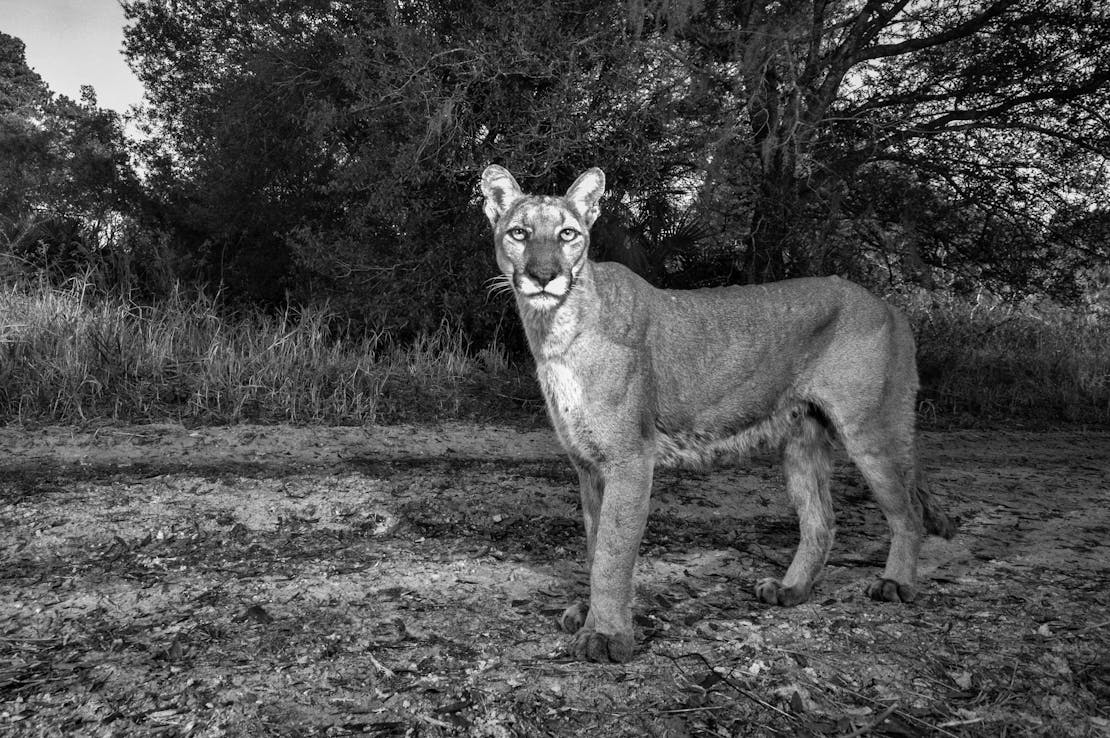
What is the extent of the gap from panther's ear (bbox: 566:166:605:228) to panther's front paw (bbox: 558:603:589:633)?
209cm

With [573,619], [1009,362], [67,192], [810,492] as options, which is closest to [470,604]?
[573,619]

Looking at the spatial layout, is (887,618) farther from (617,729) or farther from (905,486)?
(617,729)

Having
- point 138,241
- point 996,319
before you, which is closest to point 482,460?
point 138,241

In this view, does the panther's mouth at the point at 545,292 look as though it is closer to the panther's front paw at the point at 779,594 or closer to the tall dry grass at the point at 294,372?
the panther's front paw at the point at 779,594

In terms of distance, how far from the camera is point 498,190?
5.00 meters

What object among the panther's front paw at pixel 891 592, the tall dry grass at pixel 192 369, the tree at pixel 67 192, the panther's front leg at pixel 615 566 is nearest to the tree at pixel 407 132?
the tall dry grass at pixel 192 369

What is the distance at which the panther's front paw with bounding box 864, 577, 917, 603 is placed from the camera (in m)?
4.76

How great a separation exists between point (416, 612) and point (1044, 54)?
10.5m

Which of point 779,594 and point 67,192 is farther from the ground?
point 67,192

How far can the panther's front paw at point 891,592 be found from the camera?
4758 mm

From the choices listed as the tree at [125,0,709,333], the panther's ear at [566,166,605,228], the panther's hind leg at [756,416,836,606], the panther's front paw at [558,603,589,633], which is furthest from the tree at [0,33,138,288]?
the panther's hind leg at [756,416,836,606]

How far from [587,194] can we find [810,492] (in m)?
2.19

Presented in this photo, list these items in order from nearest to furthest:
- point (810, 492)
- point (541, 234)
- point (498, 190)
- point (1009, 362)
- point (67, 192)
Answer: point (541, 234) < point (498, 190) < point (810, 492) < point (1009, 362) < point (67, 192)

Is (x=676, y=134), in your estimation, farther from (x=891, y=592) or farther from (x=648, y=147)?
(x=891, y=592)
